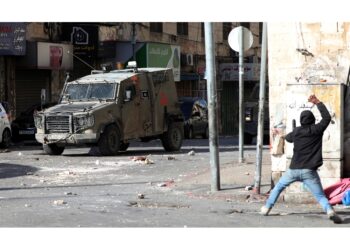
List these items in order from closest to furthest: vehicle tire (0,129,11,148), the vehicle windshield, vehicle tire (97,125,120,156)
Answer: vehicle tire (97,125,120,156) < the vehicle windshield < vehicle tire (0,129,11,148)

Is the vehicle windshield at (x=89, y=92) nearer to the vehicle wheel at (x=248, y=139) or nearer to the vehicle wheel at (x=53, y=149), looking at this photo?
the vehicle wheel at (x=53, y=149)

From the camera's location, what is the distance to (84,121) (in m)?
19.0

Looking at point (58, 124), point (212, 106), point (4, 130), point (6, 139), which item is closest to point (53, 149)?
point (58, 124)

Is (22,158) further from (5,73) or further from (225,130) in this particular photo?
(225,130)

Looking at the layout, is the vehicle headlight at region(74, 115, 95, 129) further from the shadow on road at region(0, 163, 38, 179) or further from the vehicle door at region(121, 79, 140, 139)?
the shadow on road at region(0, 163, 38, 179)

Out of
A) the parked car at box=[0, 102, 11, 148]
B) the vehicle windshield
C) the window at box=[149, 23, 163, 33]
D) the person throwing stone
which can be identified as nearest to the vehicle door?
the vehicle windshield

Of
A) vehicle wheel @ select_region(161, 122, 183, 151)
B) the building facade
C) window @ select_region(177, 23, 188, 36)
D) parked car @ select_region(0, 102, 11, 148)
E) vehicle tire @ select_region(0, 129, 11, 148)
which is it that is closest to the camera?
vehicle wheel @ select_region(161, 122, 183, 151)

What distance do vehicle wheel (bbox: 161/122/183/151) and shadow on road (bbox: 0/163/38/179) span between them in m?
5.87

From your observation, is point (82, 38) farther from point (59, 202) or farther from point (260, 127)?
point (59, 202)

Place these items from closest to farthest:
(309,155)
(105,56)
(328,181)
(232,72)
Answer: (309,155) < (328,181) < (105,56) < (232,72)

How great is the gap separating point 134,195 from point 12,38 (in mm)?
16324

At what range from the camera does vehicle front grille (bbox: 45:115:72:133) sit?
1911cm

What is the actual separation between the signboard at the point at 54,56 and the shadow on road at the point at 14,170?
11789 mm
